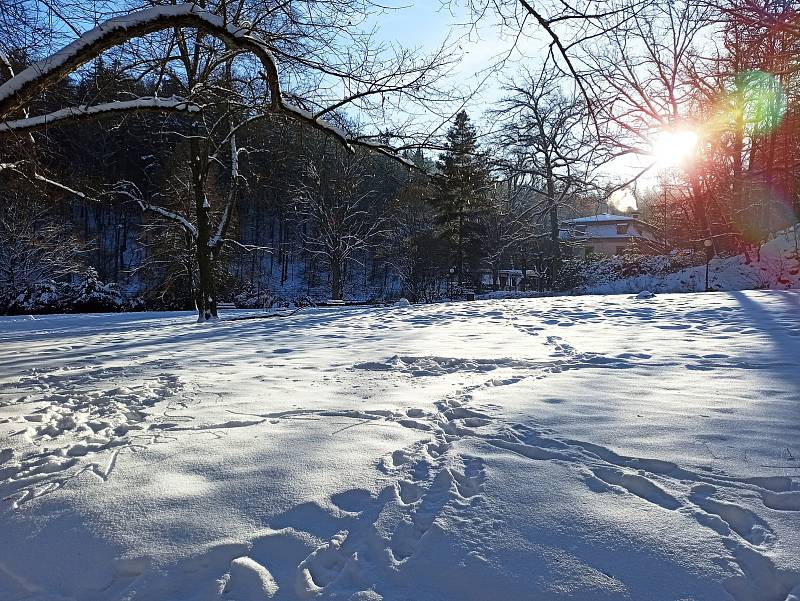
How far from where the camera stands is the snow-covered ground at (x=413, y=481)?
1.60 meters

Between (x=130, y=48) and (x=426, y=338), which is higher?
(x=130, y=48)

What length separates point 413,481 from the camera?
7.38ft

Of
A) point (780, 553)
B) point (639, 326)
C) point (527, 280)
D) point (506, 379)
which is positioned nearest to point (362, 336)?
point (506, 379)

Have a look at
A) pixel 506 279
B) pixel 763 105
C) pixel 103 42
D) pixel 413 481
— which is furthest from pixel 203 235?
pixel 506 279

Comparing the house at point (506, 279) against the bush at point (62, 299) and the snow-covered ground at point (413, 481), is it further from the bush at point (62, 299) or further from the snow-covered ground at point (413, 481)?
the snow-covered ground at point (413, 481)

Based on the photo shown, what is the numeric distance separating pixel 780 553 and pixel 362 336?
19.2 ft

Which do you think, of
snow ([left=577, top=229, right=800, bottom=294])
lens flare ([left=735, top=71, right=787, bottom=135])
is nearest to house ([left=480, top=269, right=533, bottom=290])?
snow ([left=577, top=229, right=800, bottom=294])

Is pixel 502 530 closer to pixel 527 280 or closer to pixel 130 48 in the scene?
pixel 130 48

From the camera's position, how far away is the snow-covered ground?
1603 millimetres

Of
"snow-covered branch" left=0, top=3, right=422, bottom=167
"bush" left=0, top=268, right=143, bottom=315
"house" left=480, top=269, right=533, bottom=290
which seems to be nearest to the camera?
"snow-covered branch" left=0, top=3, right=422, bottom=167

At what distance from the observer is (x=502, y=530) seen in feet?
6.03

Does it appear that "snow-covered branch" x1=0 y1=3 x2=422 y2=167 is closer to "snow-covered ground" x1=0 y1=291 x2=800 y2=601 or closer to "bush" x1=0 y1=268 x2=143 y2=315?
"snow-covered ground" x1=0 y1=291 x2=800 y2=601

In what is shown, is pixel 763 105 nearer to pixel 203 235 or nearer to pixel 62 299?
pixel 203 235

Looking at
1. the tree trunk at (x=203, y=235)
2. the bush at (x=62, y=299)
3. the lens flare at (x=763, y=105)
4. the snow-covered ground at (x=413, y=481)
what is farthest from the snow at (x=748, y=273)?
the bush at (x=62, y=299)
